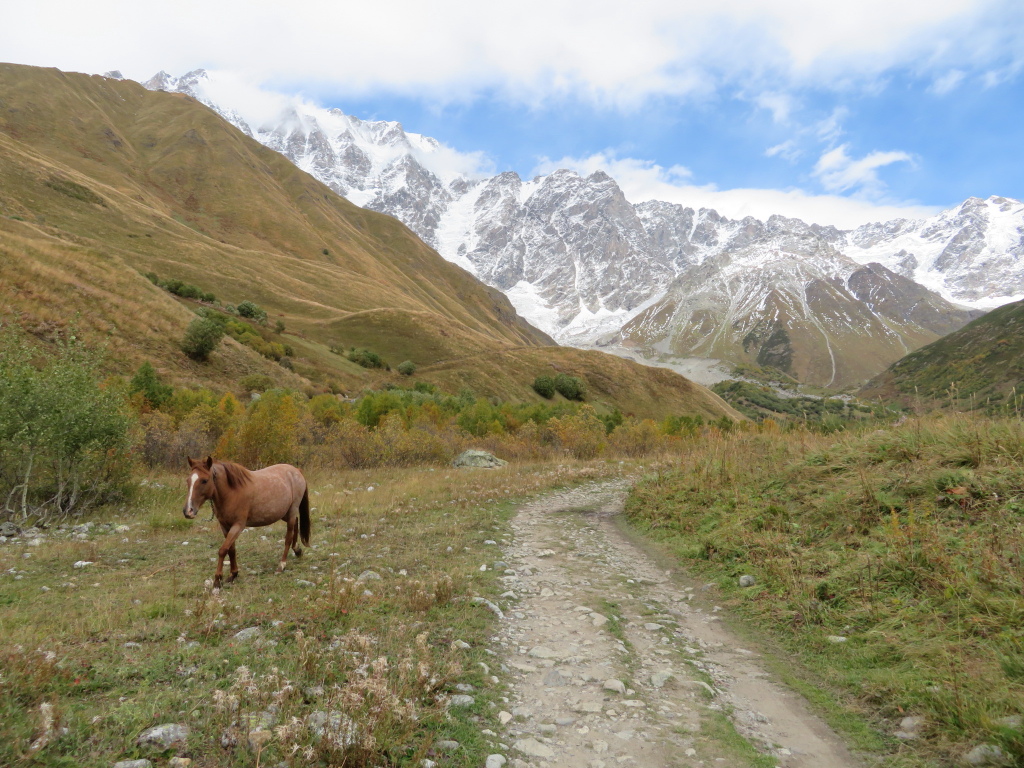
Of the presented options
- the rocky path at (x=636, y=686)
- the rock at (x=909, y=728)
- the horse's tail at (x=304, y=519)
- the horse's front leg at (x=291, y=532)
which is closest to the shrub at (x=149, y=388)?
the horse's tail at (x=304, y=519)

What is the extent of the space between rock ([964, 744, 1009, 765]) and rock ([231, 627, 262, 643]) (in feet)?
22.6

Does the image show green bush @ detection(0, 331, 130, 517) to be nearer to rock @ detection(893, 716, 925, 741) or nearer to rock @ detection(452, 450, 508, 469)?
rock @ detection(452, 450, 508, 469)

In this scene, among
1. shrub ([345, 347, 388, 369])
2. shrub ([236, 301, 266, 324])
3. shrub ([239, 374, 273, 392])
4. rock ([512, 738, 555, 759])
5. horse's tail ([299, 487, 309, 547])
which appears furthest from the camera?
shrub ([345, 347, 388, 369])

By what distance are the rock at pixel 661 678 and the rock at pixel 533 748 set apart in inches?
71.5

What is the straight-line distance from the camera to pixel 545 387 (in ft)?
269

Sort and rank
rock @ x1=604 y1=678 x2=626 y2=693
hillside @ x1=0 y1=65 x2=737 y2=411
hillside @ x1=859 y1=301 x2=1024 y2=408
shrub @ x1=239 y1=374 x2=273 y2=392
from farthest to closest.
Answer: hillside @ x1=859 y1=301 x2=1024 y2=408
shrub @ x1=239 y1=374 x2=273 y2=392
hillside @ x1=0 y1=65 x2=737 y2=411
rock @ x1=604 y1=678 x2=626 y2=693

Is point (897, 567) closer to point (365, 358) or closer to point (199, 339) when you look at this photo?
point (199, 339)

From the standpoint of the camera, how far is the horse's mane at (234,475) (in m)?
8.16

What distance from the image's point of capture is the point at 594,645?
6.71m

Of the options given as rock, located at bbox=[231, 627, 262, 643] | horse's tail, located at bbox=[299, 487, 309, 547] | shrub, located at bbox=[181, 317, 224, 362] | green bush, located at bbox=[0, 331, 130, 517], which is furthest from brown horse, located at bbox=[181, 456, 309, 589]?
shrub, located at bbox=[181, 317, 224, 362]

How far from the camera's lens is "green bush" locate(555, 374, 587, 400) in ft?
272

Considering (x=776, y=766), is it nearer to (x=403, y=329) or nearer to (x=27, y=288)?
(x=27, y=288)

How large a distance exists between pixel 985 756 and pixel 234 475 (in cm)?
950

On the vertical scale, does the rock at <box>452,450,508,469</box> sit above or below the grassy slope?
below
